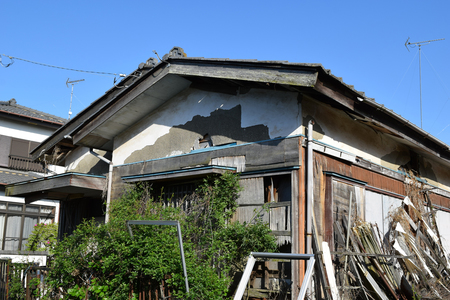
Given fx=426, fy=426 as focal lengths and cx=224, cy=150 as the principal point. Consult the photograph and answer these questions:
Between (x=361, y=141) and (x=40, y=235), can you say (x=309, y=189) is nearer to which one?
(x=361, y=141)

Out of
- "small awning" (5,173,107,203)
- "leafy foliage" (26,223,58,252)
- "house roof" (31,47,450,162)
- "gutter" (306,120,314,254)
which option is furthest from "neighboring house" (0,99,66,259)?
"gutter" (306,120,314,254)

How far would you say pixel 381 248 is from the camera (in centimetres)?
759

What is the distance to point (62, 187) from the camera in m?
10.4

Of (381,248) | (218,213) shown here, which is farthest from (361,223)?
(218,213)

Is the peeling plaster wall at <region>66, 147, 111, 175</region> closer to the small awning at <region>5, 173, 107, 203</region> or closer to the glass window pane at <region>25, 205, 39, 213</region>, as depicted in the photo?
the small awning at <region>5, 173, 107, 203</region>

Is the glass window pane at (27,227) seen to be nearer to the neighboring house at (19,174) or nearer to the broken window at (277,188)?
the neighboring house at (19,174)

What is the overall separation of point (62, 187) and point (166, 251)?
4.99 meters

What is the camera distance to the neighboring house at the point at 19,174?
20.6 metres

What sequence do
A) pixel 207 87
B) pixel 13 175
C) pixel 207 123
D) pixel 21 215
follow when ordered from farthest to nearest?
pixel 13 175
pixel 21 215
pixel 207 87
pixel 207 123

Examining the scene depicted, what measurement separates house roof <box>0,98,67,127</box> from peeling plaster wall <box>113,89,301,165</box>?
13939mm

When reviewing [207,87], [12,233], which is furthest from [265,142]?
[12,233]

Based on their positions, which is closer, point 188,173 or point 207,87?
point 188,173

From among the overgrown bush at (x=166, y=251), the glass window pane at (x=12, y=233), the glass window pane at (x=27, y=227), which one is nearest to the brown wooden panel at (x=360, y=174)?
the overgrown bush at (x=166, y=251)

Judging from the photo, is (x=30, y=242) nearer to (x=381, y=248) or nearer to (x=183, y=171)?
(x=183, y=171)
